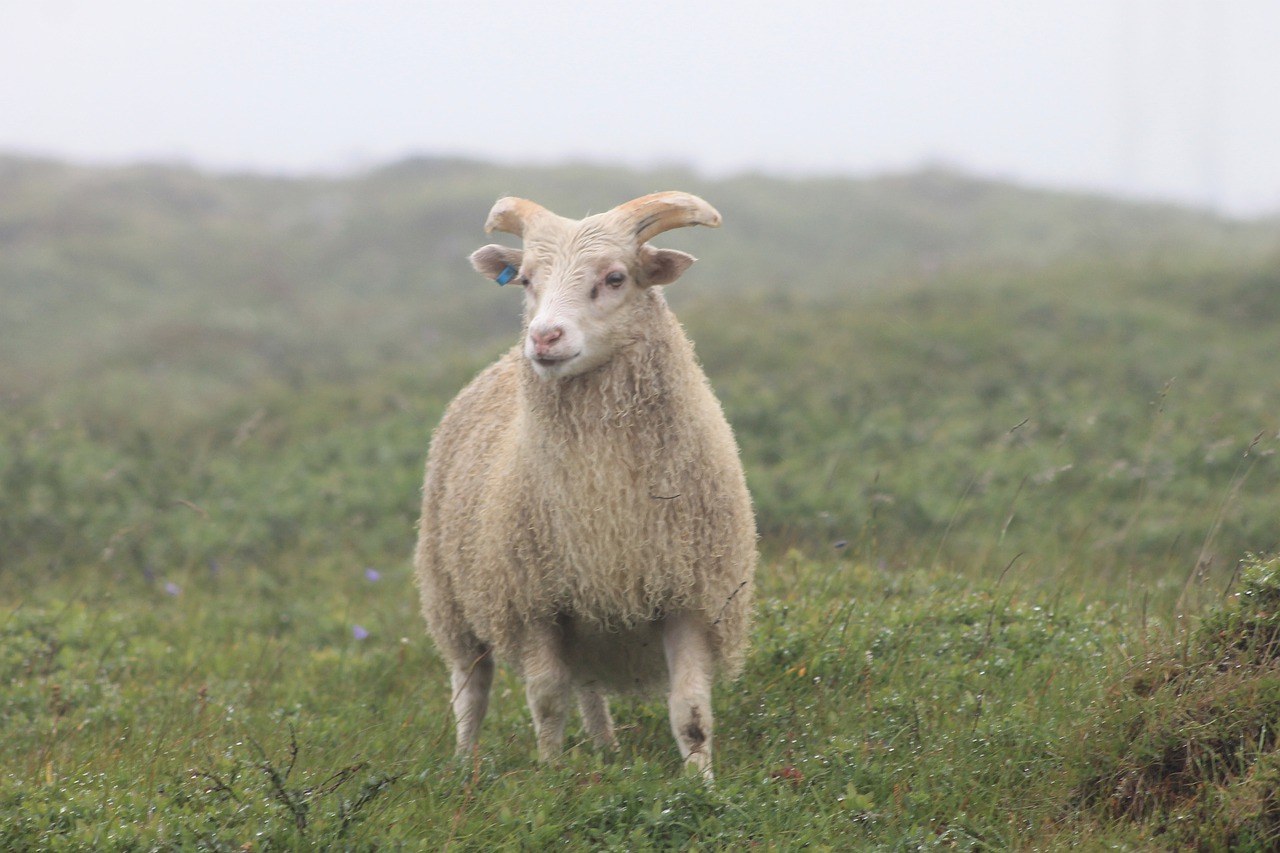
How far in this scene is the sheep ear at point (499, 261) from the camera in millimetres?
5137

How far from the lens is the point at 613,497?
15.3 feet

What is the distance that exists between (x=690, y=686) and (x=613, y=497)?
30.1 inches

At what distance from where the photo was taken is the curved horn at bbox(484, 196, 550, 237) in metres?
4.94

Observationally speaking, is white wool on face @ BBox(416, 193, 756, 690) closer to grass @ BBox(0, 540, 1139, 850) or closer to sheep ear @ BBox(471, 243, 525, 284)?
sheep ear @ BBox(471, 243, 525, 284)

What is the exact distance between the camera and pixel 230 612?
26.0ft

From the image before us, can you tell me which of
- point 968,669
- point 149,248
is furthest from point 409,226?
point 968,669

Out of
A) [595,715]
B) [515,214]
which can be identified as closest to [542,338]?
[515,214]

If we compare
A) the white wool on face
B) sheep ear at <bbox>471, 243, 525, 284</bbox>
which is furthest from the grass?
sheep ear at <bbox>471, 243, 525, 284</bbox>

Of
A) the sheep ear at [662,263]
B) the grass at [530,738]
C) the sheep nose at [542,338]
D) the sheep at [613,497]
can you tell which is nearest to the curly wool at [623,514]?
the sheep at [613,497]

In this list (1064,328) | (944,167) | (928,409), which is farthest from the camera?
(944,167)

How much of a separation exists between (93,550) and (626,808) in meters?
6.33

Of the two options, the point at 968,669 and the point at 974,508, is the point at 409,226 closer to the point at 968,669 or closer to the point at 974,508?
the point at 974,508

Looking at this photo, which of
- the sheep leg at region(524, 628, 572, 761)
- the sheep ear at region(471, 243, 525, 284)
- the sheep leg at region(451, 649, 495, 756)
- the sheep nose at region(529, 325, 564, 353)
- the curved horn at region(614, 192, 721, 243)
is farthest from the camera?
the sheep leg at region(451, 649, 495, 756)

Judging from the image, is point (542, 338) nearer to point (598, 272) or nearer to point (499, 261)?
point (598, 272)
